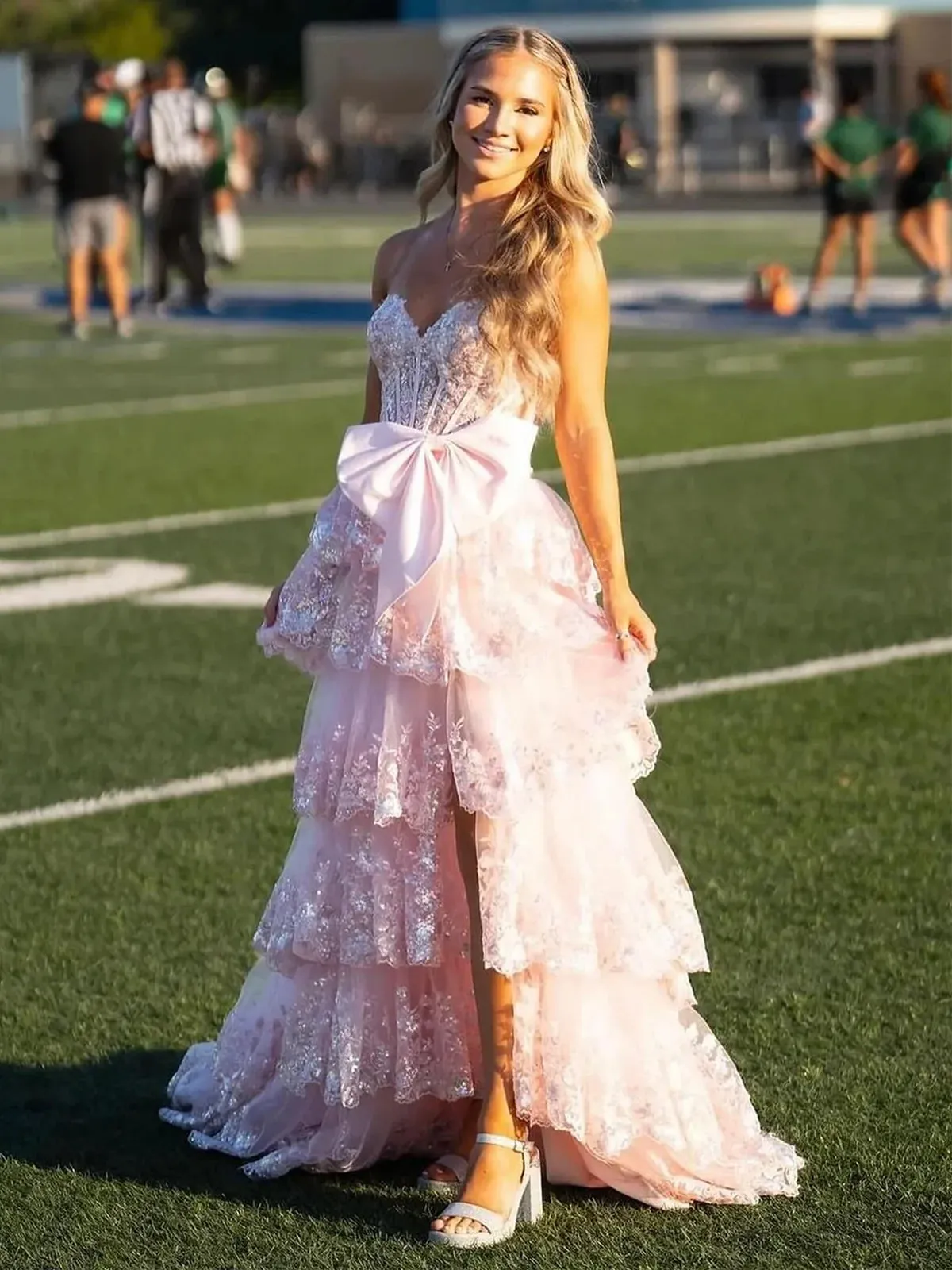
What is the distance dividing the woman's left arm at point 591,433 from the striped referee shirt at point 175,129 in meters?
21.0

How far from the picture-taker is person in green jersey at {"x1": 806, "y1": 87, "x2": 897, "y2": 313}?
23594 millimetres

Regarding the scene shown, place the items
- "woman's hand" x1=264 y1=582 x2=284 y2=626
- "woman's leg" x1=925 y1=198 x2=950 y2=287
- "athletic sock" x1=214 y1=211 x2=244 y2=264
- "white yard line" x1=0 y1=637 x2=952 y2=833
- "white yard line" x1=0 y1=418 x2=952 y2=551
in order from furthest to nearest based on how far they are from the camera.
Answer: "athletic sock" x1=214 y1=211 x2=244 y2=264 → "woman's leg" x1=925 y1=198 x2=950 y2=287 → "white yard line" x1=0 y1=418 x2=952 y2=551 → "white yard line" x1=0 y1=637 x2=952 y2=833 → "woman's hand" x1=264 y1=582 x2=284 y2=626

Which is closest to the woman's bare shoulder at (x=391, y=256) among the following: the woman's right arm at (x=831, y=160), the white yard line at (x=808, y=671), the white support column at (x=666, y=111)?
the white yard line at (x=808, y=671)

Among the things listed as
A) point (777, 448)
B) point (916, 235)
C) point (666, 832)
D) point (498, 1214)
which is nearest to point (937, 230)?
point (916, 235)

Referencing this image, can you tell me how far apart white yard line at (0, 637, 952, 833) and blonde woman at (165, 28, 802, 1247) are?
9.00 ft

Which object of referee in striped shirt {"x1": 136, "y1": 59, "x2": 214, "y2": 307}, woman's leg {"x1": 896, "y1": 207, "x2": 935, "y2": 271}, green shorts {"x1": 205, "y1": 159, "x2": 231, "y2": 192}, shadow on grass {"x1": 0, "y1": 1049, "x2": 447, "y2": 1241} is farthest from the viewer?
green shorts {"x1": 205, "y1": 159, "x2": 231, "y2": 192}

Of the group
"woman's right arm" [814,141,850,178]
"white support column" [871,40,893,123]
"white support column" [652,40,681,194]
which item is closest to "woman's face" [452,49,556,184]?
"woman's right arm" [814,141,850,178]

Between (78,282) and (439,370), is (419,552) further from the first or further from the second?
(78,282)

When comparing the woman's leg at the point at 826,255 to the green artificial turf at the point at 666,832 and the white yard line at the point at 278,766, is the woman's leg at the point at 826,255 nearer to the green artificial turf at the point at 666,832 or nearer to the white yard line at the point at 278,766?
the green artificial turf at the point at 666,832

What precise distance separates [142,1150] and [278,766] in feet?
9.66

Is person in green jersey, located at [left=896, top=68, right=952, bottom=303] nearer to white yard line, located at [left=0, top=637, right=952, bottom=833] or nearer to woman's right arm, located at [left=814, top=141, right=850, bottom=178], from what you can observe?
woman's right arm, located at [left=814, top=141, right=850, bottom=178]

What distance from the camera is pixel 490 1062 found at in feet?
14.8

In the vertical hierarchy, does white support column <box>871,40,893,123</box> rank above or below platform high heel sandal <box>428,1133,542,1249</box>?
above

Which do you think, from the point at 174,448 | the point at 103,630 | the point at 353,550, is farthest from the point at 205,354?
the point at 353,550
